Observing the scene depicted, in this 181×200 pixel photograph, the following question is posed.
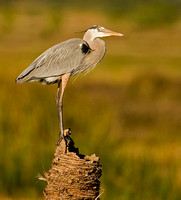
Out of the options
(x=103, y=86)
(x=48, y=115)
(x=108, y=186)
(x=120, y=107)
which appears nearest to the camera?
(x=108, y=186)

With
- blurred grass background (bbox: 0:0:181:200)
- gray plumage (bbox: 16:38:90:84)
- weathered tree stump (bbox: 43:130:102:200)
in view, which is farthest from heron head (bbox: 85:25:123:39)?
weathered tree stump (bbox: 43:130:102:200)

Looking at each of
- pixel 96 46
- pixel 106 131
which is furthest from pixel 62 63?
pixel 106 131

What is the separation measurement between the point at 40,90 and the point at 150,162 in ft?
6.27

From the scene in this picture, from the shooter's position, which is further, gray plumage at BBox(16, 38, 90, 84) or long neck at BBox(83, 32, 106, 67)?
gray plumage at BBox(16, 38, 90, 84)

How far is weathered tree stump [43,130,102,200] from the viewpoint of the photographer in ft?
11.3

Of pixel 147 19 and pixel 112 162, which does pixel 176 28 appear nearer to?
pixel 147 19

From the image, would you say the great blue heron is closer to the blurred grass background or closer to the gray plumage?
the gray plumage

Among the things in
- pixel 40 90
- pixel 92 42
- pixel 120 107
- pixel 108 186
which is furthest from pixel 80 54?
pixel 120 107

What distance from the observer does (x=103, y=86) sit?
24.7 metres

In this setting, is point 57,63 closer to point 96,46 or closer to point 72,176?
point 96,46

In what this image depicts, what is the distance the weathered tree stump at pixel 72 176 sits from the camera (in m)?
3.43

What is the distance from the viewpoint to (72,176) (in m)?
3.43

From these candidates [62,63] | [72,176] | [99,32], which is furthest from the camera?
[62,63]

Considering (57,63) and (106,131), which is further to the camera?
(106,131)
